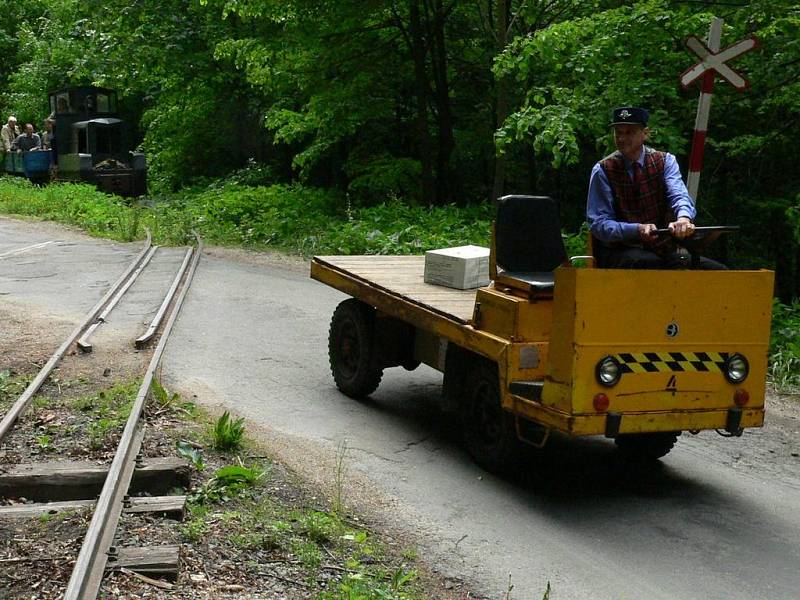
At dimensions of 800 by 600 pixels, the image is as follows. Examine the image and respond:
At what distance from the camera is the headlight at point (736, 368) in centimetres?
570

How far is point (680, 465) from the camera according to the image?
6.80 meters

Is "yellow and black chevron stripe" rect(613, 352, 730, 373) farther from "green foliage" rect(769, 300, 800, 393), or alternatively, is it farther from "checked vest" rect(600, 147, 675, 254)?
"green foliage" rect(769, 300, 800, 393)

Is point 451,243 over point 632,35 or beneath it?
beneath

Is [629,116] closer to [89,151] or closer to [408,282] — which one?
[408,282]

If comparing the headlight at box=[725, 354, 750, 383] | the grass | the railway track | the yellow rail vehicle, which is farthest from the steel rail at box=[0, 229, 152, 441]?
the grass

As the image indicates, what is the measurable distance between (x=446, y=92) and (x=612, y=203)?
1483 cm

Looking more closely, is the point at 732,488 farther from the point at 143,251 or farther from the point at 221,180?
the point at 221,180

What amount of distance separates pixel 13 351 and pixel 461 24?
46.4 ft

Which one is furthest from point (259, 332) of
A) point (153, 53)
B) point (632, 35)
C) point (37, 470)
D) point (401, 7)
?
point (153, 53)

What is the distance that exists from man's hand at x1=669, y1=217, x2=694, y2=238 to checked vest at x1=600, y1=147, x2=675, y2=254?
2.19 ft

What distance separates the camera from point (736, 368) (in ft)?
18.8

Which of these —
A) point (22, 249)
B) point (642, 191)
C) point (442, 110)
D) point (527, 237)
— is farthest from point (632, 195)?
point (442, 110)

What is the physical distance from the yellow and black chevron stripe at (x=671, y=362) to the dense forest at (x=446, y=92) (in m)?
4.95

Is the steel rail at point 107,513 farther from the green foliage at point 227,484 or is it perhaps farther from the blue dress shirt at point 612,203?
the blue dress shirt at point 612,203
